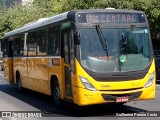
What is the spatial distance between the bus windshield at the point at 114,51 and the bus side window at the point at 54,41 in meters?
1.81

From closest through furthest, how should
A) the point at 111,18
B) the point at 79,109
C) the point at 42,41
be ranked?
the point at 111,18 < the point at 79,109 < the point at 42,41

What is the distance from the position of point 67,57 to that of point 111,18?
64.5 inches

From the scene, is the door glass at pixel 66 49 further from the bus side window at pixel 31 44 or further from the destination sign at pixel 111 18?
the bus side window at pixel 31 44

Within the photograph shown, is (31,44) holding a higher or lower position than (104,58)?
higher

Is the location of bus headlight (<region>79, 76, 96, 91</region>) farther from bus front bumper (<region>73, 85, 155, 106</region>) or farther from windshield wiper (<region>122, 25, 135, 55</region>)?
windshield wiper (<region>122, 25, 135, 55</region>)

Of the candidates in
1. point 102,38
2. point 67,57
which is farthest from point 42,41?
point 102,38

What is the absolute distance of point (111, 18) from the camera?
457 inches

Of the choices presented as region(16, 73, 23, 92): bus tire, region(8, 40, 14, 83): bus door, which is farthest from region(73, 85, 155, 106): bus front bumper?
region(8, 40, 14, 83): bus door

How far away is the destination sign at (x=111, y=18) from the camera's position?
11.4m

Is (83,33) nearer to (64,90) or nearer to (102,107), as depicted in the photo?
(64,90)

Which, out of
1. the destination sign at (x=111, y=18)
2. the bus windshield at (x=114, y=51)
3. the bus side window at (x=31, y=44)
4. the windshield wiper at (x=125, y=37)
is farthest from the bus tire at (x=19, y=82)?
the windshield wiper at (x=125, y=37)

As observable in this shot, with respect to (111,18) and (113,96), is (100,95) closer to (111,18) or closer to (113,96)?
(113,96)

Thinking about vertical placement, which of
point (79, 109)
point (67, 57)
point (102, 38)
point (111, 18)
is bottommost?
point (79, 109)

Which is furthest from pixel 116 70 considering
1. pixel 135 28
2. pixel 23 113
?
pixel 23 113
